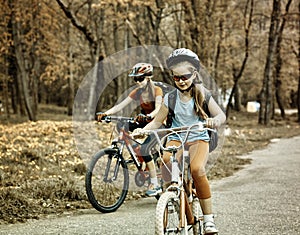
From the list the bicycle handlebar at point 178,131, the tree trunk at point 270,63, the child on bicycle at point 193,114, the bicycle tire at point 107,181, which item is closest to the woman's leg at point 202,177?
the child on bicycle at point 193,114

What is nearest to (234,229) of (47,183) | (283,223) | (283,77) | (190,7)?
(283,223)

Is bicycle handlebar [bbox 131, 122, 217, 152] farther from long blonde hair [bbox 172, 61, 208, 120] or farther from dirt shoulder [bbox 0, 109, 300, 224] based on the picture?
dirt shoulder [bbox 0, 109, 300, 224]

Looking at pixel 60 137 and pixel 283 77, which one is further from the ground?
pixel 283 77

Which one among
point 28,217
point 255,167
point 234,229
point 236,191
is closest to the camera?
point 234,229

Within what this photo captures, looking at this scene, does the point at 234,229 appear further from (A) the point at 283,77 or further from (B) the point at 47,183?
(A) the point at 283,77

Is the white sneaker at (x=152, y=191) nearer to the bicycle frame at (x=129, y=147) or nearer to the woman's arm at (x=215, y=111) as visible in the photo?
the bicycle frame at (x=129, y=147)

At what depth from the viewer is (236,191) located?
9.42m

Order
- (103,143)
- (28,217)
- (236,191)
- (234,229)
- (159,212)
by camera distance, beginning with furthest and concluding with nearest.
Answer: (103,143), (236,191), (28,217), (234,229), (159,212)

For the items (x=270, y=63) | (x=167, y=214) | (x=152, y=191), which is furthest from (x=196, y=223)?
(x=270, y=63)

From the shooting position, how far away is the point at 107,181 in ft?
25.3

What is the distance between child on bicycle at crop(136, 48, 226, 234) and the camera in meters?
4.84

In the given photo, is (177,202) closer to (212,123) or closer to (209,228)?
(209,228)

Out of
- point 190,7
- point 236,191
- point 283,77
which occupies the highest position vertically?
point 190,7

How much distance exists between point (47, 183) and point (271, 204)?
3.69 m
